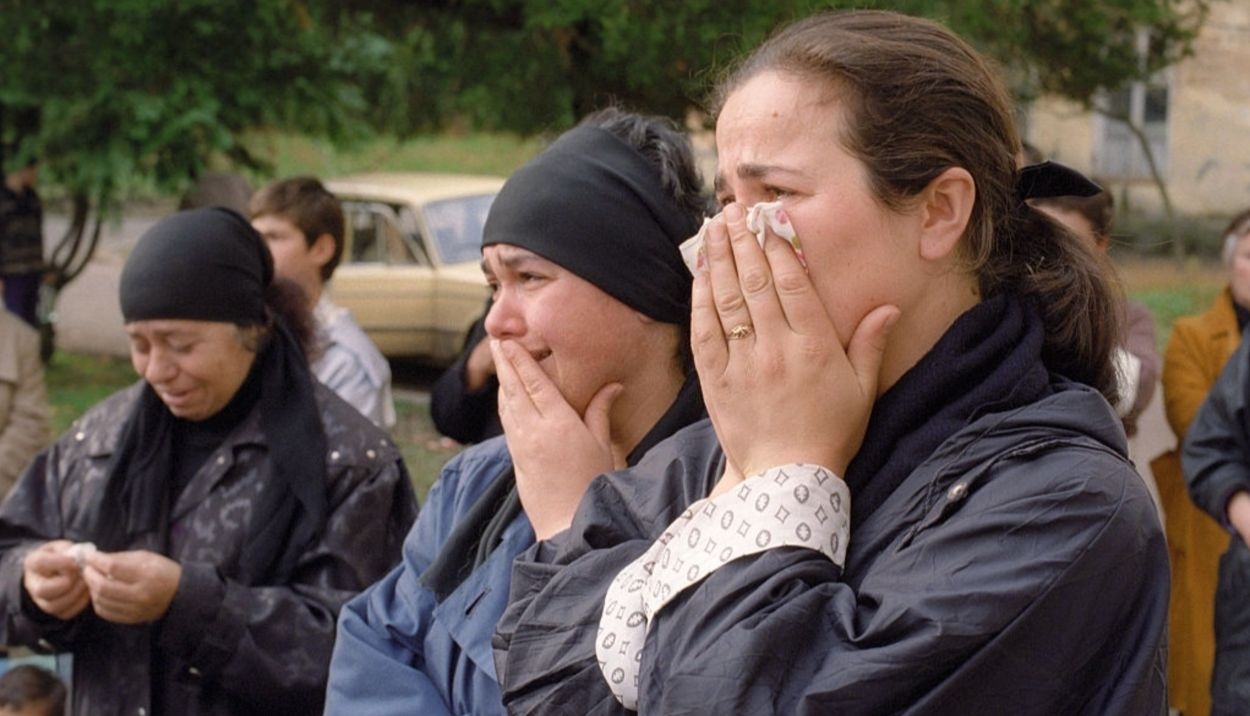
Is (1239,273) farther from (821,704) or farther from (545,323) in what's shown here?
(821,704)

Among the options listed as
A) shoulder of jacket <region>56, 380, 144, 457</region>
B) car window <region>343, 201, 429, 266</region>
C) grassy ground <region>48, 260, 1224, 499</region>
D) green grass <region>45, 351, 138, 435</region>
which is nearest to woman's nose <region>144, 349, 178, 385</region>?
shoulder of jacket <region>56, 380, 144, 457</region>

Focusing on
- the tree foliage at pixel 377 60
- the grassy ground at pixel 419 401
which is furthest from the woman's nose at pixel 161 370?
the grassy ground at pixel 419 401

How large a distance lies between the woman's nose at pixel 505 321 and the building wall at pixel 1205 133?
1833 cm

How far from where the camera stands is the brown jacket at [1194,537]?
215 inches

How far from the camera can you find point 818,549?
1.73m

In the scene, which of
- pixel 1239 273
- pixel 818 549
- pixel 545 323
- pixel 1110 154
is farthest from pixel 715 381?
pixel 1110 154

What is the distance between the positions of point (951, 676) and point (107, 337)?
1543cm

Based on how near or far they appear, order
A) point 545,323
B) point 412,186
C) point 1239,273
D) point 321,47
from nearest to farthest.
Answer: point 545,323 → point 1239,273 → point 321,47 → point 412,186

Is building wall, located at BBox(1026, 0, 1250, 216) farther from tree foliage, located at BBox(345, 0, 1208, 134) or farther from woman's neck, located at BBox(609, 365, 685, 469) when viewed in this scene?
woman's neck, located at BBox(609, 365, 685, 469)

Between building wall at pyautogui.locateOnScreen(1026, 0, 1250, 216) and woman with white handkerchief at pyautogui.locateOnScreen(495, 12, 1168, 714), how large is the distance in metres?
18.6

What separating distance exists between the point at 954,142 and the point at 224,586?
2029 mm

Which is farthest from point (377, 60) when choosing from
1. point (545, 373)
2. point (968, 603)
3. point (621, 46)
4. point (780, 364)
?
point (968, 603)

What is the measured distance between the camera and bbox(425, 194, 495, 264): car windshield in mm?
13891

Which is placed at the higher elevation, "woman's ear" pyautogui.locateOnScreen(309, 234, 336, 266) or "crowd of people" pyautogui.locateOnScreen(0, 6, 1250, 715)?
"crowd of people" pyautogui.locateOnScreen(0, 6, 1250, 715)
